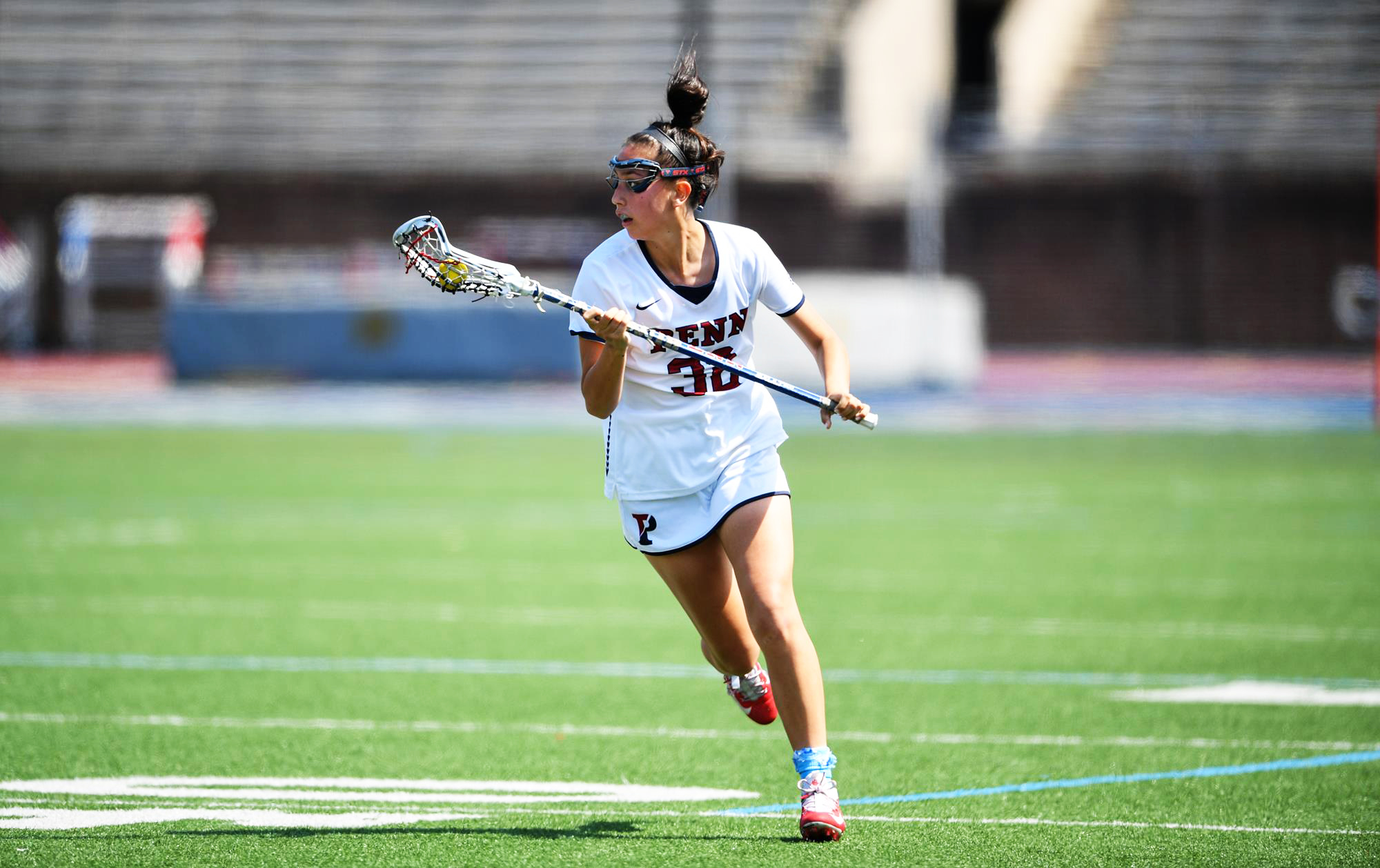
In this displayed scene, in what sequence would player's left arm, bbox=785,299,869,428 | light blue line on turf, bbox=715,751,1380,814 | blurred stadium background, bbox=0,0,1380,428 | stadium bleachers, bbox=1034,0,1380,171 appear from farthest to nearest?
blurred stadium background, bbox=0,0,1380,428
stadium bleachers, bbox=1034,0,1380,171
light blue line on turf, bbox=715,751,1380,814
player's left arm, bbox=785,299,869,428

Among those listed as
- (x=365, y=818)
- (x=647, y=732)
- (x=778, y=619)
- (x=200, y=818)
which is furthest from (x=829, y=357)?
(x=200, y=818)

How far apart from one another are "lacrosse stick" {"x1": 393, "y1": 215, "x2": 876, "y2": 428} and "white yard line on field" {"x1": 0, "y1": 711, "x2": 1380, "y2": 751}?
5.94ft

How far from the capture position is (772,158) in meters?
36.0

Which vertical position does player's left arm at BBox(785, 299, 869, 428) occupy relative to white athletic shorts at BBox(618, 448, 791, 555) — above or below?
above

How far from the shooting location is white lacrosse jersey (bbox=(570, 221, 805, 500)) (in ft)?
19.5

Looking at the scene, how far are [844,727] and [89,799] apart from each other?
294 centimetres

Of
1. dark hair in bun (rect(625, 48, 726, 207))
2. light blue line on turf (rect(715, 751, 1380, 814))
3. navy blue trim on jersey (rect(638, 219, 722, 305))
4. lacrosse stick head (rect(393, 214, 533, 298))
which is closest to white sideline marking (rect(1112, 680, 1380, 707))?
light blue line on turf (rect(715, 751, 1380, 814))

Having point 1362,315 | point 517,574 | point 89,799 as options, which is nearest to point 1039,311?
point 1362,315

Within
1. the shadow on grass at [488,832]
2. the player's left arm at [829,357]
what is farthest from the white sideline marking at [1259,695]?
the shadow on grass at [488,832]

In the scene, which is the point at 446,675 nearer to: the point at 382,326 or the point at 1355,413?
the point at 1355,413

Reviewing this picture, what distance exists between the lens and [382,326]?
100 ft

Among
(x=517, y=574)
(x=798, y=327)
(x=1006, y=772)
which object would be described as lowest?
(x=517, y=574)

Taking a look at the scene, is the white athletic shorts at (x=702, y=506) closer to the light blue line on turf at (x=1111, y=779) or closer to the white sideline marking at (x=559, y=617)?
the light blue line on turf at (x=1111, y=779)

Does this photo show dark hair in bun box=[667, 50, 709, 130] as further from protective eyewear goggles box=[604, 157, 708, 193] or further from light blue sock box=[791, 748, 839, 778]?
light blue sock box=[791, 748, 839, 778]
